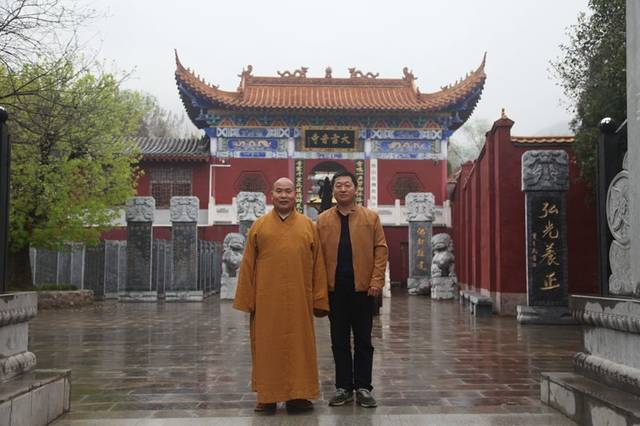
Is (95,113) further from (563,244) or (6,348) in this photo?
(6,348)

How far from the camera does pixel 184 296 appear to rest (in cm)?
1545

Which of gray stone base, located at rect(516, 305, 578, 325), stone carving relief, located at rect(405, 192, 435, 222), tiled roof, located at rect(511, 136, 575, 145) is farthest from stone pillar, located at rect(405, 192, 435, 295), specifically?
gray stone base, located at rect(516, 305, 578, 325)

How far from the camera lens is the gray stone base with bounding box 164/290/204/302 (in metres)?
15.4

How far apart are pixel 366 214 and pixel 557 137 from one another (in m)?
7.74

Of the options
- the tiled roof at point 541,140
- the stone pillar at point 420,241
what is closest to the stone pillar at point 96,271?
the stone pillar at point 420,241

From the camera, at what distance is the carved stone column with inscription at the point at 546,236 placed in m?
9.73

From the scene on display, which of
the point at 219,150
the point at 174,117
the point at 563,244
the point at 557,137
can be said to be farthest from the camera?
the point at 174,117

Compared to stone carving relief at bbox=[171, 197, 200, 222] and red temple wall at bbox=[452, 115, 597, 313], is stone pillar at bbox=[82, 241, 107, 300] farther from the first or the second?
red temple wall at bbox=[452, 115, 597, 313]

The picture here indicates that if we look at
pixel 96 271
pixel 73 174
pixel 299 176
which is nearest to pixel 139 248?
pixel 96 271

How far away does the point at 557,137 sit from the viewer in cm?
1103

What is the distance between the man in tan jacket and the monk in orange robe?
6.6 inches

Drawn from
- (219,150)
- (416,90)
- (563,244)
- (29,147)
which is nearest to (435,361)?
(563,244)

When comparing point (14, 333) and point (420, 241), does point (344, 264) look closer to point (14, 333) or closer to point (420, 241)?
point (14, 333)

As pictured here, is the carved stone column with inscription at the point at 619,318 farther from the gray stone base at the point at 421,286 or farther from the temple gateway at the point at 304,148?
the temple gateway at the point at 304,148
